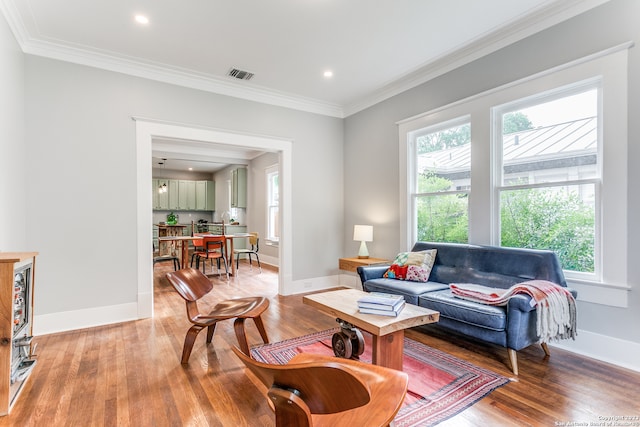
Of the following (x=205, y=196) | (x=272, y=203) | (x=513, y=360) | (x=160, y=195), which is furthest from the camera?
(x=205, y=196)

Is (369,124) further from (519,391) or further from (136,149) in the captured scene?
(519,391)

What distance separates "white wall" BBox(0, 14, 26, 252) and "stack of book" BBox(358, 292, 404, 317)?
2872 mm

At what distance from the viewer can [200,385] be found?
218 cm

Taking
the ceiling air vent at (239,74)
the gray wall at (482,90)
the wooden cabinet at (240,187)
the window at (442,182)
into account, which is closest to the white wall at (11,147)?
the ceiling air vent at (239,74)

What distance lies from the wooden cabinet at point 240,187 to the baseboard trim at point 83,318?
5213 millimetres

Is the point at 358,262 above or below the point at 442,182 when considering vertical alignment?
below

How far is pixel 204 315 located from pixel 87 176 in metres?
2.17

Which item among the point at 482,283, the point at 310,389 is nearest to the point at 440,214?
the point at 482,283

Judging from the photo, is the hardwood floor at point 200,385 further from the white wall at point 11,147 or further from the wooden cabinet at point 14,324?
the white wall at point 11,147

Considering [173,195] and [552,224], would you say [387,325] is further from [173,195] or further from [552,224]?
[173,195]

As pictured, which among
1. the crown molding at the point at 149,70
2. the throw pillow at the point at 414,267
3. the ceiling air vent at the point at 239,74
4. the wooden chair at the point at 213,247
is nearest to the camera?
the crown molding at the point at 149,70

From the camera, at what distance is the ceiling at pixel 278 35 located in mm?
2717

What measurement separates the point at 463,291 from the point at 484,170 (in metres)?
1.38

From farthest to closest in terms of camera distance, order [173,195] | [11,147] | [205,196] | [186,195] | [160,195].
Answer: [205,196] → [186,195] → [173,195] → [160,195] → [11,147]
